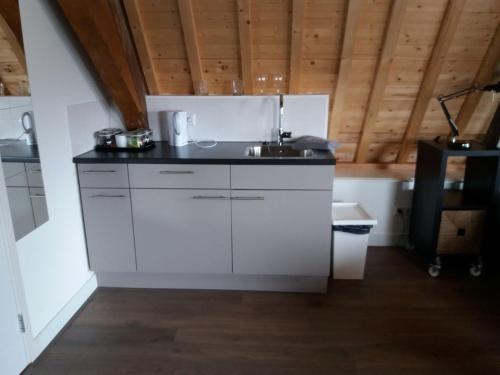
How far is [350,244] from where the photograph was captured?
295 centimetres

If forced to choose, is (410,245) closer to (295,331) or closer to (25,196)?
(295,331)

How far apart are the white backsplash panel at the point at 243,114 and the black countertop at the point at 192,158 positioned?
378mm

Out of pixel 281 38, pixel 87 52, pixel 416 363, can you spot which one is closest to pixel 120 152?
pixel 87 52

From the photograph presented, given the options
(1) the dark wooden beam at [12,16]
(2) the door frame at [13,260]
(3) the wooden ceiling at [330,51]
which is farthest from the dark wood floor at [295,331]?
(1) the dark wooden beam at [12,16]

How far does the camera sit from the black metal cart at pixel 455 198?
2.90 m

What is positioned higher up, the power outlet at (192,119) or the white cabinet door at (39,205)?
the power outlet at (192,119)

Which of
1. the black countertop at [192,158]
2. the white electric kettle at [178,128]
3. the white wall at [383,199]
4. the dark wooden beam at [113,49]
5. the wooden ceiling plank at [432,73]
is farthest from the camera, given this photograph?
the white wall at [383,199]

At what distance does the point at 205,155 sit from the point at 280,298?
1056mm

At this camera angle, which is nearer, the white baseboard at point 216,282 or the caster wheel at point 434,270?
the white baseboard at point 216,282

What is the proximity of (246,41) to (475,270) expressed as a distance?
227cm

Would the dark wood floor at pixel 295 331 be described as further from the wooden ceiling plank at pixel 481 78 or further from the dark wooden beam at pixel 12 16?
the dark wooden beam at pixel 12 16

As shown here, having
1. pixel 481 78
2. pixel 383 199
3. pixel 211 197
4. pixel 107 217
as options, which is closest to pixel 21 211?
pixel 107 217

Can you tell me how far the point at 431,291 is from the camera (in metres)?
2.85

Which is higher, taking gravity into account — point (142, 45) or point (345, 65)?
point (142, 45)
